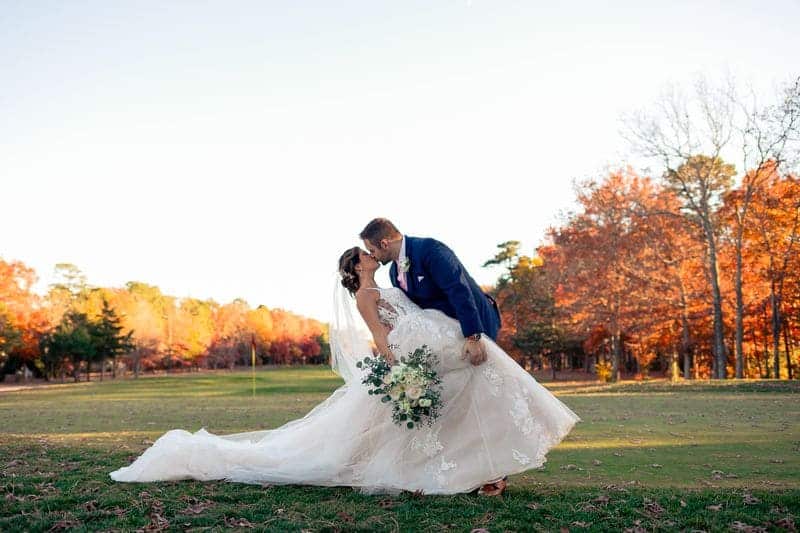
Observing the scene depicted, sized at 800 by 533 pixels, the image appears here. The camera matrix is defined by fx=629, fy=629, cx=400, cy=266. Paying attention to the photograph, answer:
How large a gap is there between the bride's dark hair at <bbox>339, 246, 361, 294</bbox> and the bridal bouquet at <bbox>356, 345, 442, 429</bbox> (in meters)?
0.81

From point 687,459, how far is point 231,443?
5.48 m

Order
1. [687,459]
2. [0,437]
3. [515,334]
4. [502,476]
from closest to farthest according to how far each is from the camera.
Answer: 1. [502,476]
2. [687,459]
3. [0,437]
4. [515,334]

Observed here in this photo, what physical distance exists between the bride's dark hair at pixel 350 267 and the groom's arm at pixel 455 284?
0.74m

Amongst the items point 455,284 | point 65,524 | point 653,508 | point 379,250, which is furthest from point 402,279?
point 65,524

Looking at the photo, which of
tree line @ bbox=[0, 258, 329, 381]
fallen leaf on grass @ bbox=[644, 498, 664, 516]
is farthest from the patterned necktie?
tree line @ bbox=[0, 258, 329, 381]

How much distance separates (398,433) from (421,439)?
0.84ft

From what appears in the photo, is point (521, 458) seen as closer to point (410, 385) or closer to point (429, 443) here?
point (429, 443)

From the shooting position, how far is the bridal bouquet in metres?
5.53

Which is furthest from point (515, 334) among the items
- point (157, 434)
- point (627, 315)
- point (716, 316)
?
point (157, 434)

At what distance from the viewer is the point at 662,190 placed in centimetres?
3397

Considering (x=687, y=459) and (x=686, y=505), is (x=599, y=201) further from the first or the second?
(x=686, y=505)

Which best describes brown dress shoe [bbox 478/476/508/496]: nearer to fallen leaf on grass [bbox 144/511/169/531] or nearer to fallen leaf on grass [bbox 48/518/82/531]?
fallen leaf on grass [bbox 144/511/169/531]

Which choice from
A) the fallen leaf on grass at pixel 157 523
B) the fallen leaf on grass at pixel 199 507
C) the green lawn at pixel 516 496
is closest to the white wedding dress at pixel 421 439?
the green lawn at pixel 516 496

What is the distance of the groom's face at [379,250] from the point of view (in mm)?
5988
